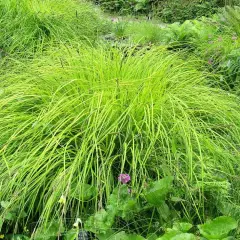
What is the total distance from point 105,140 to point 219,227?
2.55ft

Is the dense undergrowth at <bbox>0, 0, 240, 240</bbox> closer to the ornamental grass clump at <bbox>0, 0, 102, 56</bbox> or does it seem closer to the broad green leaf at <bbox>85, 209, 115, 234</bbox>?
the broad green leaf at <bbox>85, 209, 115, 234</bbox>

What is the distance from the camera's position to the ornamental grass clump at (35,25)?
169 inches

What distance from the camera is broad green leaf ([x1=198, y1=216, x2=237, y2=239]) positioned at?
184 cm

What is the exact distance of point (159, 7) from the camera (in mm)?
7512

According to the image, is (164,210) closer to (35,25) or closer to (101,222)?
(101,222)

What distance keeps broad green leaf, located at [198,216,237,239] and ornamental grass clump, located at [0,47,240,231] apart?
0.69ft

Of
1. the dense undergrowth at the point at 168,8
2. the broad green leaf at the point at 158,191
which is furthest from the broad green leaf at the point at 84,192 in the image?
the dense undergrowth at the point at 168,8

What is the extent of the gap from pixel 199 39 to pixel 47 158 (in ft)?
8.97

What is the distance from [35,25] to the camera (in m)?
4.44

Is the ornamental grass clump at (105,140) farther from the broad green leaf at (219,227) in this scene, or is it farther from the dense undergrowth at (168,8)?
the dense undergrowth at (168,8)

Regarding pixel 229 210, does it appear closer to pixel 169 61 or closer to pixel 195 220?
pixel 195 220

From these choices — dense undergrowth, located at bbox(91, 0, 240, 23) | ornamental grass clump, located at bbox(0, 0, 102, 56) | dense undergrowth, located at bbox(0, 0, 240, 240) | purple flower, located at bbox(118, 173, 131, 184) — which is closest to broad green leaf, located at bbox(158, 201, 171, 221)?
dense undergrowth, located at bbox(0, 0, 240, 240)

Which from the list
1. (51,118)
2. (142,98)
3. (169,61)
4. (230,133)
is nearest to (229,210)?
(230,133)

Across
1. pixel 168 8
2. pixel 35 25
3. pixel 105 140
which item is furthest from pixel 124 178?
pixel 168 8
